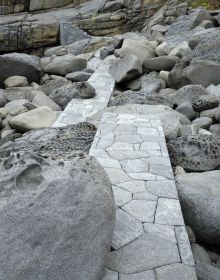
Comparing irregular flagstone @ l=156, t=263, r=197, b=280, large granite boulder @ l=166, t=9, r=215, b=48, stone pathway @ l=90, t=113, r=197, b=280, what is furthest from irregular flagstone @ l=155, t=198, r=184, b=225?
large granite boulder @ l=166, t=9, r=215, b=48

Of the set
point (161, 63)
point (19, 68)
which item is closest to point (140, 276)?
point (161, 63)

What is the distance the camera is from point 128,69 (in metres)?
10.8

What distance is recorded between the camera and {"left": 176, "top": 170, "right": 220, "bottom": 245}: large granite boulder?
3.92 metres

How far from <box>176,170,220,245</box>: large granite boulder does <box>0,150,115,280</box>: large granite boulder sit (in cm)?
132

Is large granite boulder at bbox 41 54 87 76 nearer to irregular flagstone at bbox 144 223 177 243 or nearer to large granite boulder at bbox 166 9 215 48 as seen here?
large granite boulder at bbox 166 9 215 48

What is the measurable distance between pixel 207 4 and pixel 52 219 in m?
19.1

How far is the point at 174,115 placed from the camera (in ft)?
22.0

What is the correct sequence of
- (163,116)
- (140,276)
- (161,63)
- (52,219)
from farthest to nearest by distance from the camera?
(161,63), (163,116), (140,276), (52,219)

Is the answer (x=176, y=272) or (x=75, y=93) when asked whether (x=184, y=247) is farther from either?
(x=75, y=93)

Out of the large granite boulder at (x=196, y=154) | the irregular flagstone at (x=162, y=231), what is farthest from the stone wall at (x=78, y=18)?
the irregular flagstone at (x=162, y=231)

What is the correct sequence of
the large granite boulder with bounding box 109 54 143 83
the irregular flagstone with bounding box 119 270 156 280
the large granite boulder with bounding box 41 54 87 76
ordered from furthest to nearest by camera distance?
the large granite boulder with bounding box 41 54 87 76 < the large granite boulder with bounding box 109 54 143 83 < the irregular flagstone with bounding box 119 270 156 280

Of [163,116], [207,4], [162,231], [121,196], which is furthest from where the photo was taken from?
[207,4]

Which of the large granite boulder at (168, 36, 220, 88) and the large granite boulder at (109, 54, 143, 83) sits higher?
the large granite boulder at (168, 36, 220, 88)

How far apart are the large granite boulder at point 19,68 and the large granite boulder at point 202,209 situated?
29.0 feet
